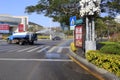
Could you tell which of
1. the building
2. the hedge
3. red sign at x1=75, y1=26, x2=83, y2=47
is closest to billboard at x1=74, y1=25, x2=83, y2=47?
red sign at x1=75, y1=26, x2=83, y2=47

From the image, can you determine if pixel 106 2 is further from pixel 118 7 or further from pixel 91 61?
pixel 91 61

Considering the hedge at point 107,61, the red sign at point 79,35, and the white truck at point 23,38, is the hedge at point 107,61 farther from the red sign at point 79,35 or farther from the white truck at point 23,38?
the white truck at point 23,38

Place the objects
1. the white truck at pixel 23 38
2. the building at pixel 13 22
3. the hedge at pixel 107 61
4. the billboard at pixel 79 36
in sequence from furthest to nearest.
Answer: the building at pixel 13 22, the white truck at pixel 23 38, the billboard at pixel 79 36, the hedge at pixel 107 61

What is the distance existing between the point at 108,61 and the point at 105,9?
27.7m

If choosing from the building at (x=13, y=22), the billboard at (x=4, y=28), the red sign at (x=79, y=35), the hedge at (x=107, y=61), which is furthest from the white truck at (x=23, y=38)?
the building at (x=13, y=22)

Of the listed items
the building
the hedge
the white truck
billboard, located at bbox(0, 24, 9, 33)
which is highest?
the building

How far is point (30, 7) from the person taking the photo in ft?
142

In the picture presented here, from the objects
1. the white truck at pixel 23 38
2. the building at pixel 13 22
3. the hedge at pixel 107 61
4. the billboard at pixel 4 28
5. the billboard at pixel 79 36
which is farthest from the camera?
the building at pixel 13 22

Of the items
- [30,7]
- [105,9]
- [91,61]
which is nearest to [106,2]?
[105,9]

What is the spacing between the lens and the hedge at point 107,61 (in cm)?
1263

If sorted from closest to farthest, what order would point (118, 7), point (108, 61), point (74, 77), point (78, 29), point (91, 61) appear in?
1. point (74, 77)
2. point (108, 61)
3. point (91, 61)
4. point (78, 29)
5. point (118, 7)

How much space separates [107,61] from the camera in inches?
549

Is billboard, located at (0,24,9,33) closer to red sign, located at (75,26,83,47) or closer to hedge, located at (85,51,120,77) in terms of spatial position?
red sign, located at (75,26,83,47)

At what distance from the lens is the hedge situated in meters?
12.6
